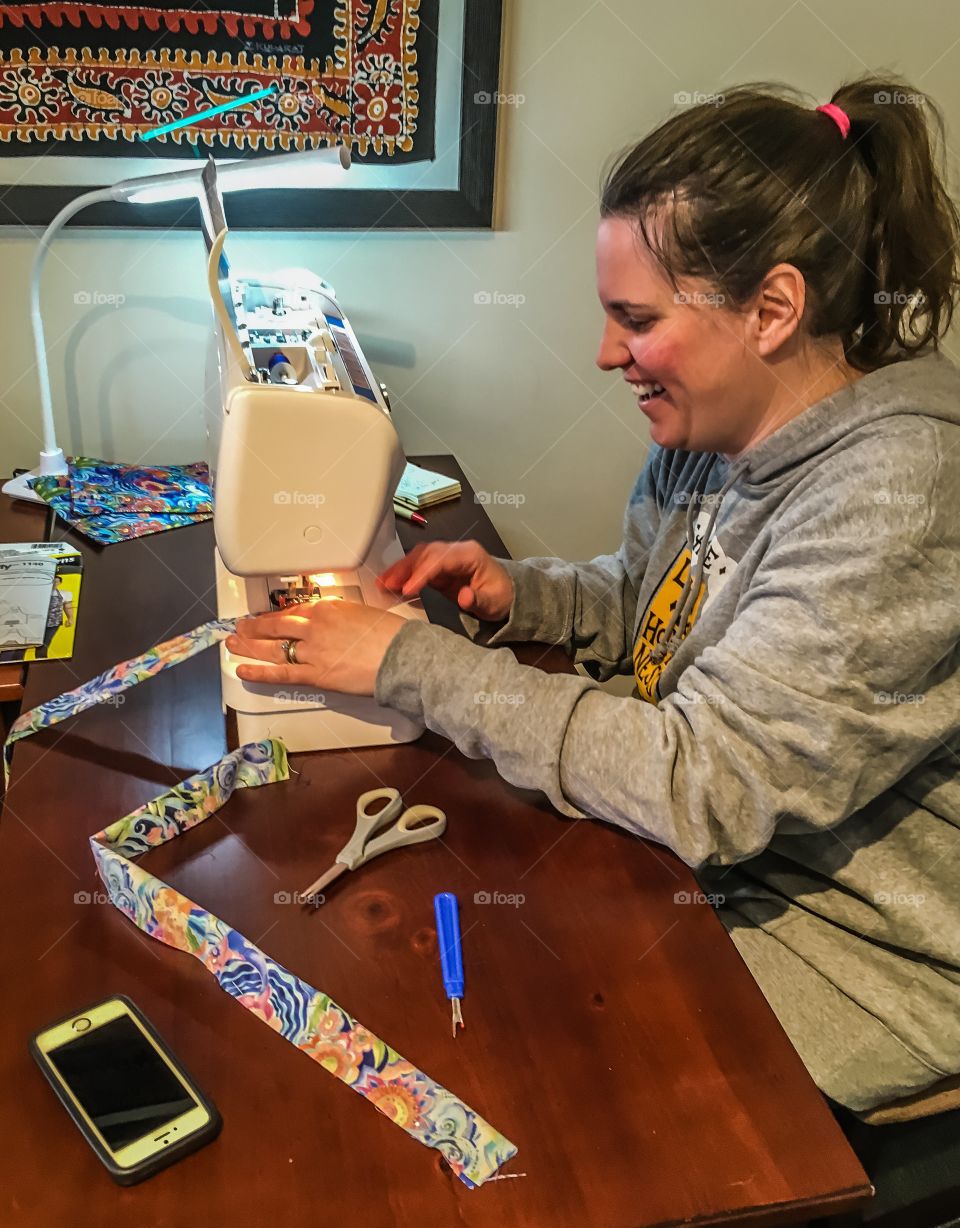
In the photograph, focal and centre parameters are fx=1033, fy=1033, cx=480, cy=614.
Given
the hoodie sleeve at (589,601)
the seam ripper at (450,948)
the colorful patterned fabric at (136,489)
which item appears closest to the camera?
the seam ripper at (450,948)

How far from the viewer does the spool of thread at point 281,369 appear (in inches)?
40.8

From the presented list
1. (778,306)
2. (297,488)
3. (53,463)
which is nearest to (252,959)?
(297,488)

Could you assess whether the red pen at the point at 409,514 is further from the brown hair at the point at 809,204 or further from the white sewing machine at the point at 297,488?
the brown hair at the point at 809,204

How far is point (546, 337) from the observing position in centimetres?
177

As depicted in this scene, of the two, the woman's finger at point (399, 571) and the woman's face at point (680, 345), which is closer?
the woman's face at point (680, 345)

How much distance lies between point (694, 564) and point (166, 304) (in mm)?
961

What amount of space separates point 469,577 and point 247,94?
782 mm

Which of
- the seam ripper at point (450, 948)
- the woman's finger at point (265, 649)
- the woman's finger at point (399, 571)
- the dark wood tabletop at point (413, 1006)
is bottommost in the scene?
the dark wood tabletop at point (413, 1006)

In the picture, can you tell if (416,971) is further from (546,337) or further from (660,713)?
(546,337)

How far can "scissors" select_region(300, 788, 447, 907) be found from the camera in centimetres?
90

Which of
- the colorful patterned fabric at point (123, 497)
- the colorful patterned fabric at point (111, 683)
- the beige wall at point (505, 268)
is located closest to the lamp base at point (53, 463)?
the colorful patterned fabric at point (123, 497)

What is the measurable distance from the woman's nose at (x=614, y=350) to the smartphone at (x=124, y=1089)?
0.75m

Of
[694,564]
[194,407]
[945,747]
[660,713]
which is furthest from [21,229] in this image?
[945,747]

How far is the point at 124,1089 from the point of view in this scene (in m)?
0.71
